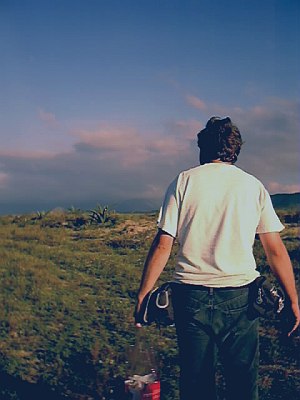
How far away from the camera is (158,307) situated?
3.97 m

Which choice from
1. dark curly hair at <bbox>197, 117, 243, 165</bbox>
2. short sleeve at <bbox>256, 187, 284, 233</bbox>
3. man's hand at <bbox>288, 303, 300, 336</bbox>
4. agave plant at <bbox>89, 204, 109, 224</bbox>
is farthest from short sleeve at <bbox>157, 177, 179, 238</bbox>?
agave plant at <bbox>89, 204, 109, 224</bbox>

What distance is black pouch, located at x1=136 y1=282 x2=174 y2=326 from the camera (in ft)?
13.0

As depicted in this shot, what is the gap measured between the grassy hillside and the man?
7.33 feet

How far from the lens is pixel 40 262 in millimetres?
11602

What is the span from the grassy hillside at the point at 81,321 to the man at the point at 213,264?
223 cm

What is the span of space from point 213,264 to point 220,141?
798 mm

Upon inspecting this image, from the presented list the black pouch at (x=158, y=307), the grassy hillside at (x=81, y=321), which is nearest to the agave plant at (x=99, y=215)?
the grassy hillside at (x=81, y=321)

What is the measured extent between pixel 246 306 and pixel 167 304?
50 centimetres

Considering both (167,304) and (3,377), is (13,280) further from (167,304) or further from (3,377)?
(167,304)

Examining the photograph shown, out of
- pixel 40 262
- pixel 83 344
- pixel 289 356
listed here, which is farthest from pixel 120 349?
pixel 40 262

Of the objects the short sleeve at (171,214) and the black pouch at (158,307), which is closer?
the short sleeve at (171,214)

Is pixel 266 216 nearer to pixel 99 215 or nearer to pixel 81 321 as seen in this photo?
pixel 81 321

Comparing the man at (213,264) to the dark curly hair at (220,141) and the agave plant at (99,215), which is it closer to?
the dark curly hair at (220,141)

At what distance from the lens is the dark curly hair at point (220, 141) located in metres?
3.98
